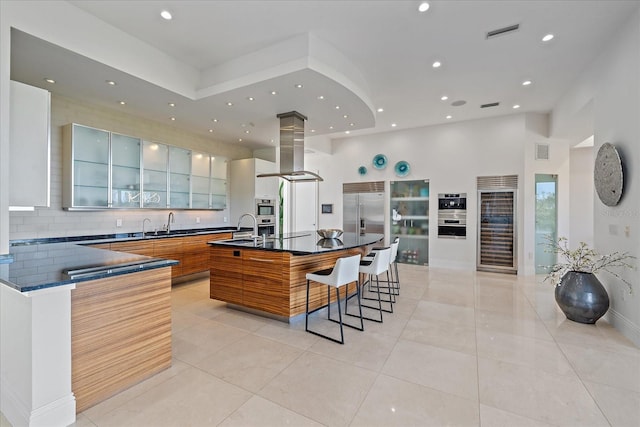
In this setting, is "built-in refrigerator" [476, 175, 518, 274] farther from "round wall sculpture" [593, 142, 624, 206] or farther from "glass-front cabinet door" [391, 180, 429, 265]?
"round wall sculpture" [593, 142, 624, 206]

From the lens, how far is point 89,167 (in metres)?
4.04

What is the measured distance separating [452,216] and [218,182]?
17.2 ft

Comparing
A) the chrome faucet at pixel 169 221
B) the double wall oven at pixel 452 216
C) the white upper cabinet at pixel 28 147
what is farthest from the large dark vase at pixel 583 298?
the chrome faucet at pixel 169 221

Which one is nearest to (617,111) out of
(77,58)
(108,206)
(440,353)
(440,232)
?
(440,353)

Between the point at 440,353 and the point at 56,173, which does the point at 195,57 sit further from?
the point at 440,353

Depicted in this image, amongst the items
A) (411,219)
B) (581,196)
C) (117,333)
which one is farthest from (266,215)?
(581,196)

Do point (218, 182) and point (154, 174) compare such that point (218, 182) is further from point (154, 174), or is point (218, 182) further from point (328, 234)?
point (328, 234)

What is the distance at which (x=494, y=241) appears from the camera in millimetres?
6090

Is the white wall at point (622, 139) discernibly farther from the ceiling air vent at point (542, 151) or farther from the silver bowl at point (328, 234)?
the silver bowl at point (328, 234)

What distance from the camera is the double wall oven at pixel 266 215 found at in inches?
246

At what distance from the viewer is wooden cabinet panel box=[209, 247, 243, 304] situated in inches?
136

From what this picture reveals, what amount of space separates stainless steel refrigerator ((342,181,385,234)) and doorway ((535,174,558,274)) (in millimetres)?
3210

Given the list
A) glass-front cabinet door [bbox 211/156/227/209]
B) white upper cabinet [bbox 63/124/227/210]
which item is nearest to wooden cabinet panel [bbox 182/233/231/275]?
white upper cabinet [bbox 63/124/227/210]

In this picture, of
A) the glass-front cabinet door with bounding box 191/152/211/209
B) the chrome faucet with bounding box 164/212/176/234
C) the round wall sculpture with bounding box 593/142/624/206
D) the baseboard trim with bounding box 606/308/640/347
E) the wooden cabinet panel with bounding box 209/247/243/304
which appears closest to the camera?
the baseboard trim with bounding box 606/308/640/347
